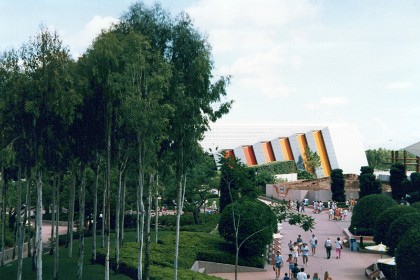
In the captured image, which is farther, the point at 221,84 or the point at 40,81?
the point at 221,84

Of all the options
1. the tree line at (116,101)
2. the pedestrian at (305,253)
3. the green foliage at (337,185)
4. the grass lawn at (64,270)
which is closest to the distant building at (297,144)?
the green foliage at (337,185)

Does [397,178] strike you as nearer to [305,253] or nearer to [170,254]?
[305,253]

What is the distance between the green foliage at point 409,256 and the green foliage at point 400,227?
22.0ft

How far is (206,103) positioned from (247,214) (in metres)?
9.62

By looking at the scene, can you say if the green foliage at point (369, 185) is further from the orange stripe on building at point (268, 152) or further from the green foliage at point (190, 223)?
the orange stripe on building at point (268, 152)

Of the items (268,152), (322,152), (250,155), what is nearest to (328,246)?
(250,155)

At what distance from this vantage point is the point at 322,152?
92500mm

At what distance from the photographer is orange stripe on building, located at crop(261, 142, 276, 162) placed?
92.4 meters

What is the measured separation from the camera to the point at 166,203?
4634 centimetres

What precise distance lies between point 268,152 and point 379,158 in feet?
157

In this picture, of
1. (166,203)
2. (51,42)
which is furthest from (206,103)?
(166,203)

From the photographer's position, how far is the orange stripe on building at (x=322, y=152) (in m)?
91.2

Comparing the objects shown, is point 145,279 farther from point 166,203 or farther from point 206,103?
point 166,203

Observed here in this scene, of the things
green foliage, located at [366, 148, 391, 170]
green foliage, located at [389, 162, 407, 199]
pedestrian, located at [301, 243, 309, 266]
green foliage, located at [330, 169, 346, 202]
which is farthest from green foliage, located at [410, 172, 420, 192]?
green foliage, located at [366, 148, 391, 170]
